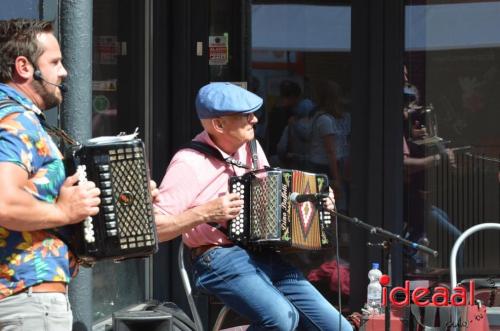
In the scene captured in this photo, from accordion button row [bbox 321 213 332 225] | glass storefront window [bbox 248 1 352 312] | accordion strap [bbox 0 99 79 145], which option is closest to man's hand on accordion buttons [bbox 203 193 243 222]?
accordion button row [bbox 321 213 332 225]

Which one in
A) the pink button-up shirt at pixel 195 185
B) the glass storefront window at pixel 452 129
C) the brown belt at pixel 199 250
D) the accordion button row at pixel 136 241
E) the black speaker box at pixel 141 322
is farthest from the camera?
the glass storefront window at pixel 452 129

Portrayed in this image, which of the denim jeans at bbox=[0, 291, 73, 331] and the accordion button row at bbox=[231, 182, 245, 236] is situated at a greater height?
the accordion button row at bbox=[231, 182, 245, 236]

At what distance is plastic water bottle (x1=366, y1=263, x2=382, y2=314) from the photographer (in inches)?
246

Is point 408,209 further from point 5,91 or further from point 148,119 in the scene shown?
point 5,91

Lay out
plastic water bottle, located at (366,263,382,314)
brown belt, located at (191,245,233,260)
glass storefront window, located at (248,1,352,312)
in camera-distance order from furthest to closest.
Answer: glass storefront window, located at (248,1,352,312) → plastic water bottle, located at (366,263,382,314) → brown belt, located at (191,245,233,260)

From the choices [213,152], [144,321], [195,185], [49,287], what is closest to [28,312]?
[49,287]

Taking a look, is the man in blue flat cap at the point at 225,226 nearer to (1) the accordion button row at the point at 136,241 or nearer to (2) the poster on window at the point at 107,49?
(1) the accordion button row at the point at 136,241

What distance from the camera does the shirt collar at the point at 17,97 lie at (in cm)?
348

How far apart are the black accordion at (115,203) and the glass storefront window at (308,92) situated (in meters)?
3.26

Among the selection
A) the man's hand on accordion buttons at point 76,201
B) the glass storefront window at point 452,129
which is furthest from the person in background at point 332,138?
the man's hand on accordion buttons at point 76,201

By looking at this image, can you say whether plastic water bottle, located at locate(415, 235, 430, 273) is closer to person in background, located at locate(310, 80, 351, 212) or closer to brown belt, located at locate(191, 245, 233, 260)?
person in background, located at locate(310, 80, 351, 212)

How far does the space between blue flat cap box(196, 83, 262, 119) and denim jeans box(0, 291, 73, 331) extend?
63.0 inches

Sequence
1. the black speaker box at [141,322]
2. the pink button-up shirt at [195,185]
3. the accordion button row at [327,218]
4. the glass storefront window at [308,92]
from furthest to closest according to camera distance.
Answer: the glass storefront window at [308,92], the black speaker box at [141,322], the accordion button row at [327,218], the pink button-up shirt at [195,185]

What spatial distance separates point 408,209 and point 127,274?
1.80m
